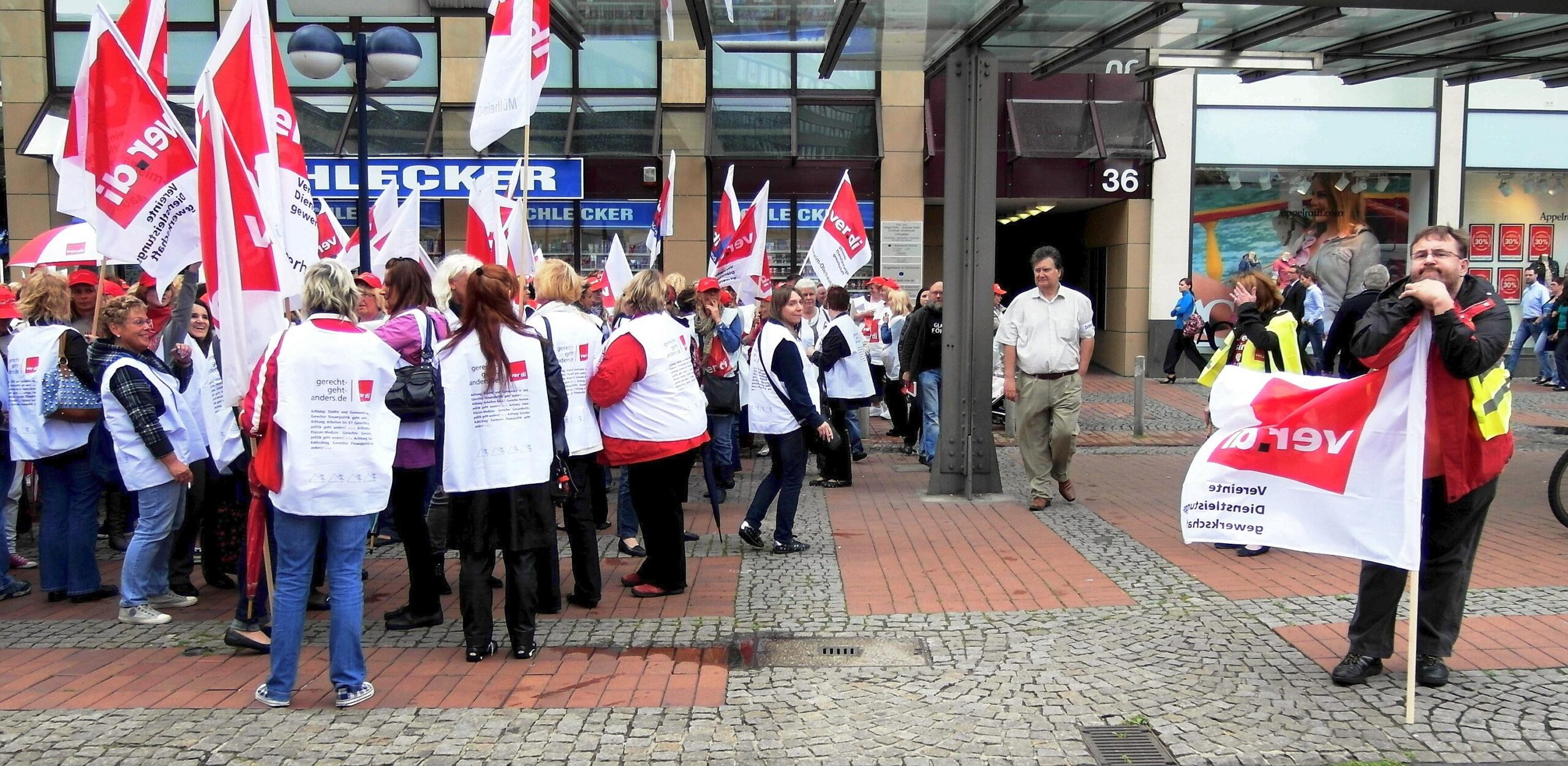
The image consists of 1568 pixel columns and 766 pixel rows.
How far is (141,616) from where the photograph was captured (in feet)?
20.1

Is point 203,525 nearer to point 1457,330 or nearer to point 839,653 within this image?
point 839,653

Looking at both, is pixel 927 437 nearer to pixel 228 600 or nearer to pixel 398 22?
pixel 228 600

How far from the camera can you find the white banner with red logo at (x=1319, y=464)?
462 centimetres

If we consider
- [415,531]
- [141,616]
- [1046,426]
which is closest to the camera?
[415,531]

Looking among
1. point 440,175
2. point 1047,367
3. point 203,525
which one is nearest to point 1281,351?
point 1047,367

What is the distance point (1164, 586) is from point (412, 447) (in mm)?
3993

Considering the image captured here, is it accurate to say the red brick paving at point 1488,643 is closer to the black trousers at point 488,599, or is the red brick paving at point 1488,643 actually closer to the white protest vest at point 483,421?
the black trousers at point 488,599

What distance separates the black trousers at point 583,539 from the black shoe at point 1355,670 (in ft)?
11.7

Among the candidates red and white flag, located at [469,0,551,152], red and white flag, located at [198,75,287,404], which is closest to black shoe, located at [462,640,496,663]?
red and white flag, located at [198,75,287,404]

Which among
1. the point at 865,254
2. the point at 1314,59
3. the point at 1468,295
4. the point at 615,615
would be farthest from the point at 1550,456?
the point at 615,615

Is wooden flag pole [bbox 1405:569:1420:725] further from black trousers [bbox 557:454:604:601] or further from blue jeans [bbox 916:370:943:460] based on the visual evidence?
blue jeans [bbox 916:370:943:460]

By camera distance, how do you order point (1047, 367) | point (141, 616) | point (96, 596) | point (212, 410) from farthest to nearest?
point (1047, 367)
point (96, 596)
point (212, 410)
point (141, 616)

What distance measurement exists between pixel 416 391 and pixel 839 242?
699 cm

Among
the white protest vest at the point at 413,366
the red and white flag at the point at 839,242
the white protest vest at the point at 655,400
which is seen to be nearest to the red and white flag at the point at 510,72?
Result: the white protest vest at the point at 655,400
